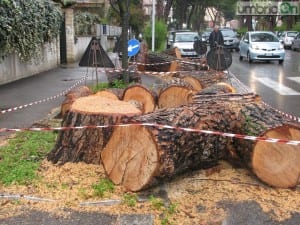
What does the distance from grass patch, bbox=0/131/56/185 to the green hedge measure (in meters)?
5.92

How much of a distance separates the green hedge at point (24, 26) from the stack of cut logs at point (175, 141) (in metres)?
Result: 7.33

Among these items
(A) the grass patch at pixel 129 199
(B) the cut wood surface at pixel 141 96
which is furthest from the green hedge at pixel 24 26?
(A) the grass patch at pixel 129 199

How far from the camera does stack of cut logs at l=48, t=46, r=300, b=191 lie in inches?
200

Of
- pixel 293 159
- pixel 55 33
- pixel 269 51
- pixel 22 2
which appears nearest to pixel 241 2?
pixel 269 51

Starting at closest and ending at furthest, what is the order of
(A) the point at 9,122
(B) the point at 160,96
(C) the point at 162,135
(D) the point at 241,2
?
(C) the point at 162,135 < (B) the point at 160,96 < (A) the point at 9,122 < (D) the point at 241,2

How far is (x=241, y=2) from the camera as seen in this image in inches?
2371

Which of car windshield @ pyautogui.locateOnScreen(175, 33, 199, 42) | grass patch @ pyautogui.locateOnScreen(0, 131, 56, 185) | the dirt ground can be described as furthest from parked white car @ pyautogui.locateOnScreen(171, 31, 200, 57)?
the dirt ground

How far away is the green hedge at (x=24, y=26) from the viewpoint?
500 inches

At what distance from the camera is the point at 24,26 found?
1407 centimetres

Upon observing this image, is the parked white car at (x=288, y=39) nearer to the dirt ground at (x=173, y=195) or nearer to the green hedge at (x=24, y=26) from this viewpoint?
the green hedge at (x=24, y=26)

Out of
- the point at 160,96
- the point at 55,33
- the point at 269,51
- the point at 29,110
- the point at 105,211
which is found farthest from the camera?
the point at 269,51

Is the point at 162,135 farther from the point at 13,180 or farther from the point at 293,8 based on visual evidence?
the point at 293,8

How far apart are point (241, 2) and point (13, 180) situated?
5819 cm

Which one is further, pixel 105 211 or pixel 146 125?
pixel 146 125
